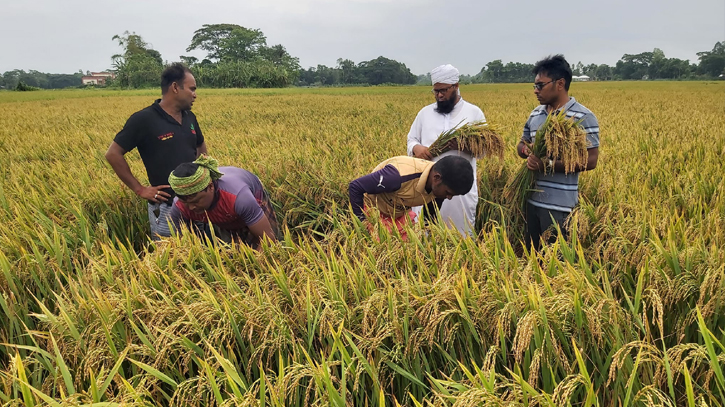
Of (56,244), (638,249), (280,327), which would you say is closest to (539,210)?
(638,249)

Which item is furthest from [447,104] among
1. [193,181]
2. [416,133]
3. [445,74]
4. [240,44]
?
[240,44]

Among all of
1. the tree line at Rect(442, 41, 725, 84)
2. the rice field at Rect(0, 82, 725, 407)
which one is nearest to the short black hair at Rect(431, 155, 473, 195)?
the rice field at Rect(0, 82, 725, 407)

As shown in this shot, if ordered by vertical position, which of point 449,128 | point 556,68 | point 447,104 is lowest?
point 449,128

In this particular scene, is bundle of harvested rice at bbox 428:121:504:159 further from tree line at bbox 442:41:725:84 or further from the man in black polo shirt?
tree line at bbox 442:41:725:84

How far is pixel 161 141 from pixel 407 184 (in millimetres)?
2018

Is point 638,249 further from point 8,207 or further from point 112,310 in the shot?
point 8,207

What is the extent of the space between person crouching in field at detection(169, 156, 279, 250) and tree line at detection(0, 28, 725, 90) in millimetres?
38633

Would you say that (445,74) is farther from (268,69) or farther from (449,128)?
(268,69)

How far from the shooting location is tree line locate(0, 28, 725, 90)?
52219 millimetres

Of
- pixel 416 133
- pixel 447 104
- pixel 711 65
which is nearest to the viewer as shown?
pixel 447 104

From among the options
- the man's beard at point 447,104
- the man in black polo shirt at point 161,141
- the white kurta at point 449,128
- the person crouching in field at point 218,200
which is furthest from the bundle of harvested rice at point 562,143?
the man in black polo shirt at point 161,141

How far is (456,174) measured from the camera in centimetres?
230

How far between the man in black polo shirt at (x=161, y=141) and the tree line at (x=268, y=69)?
37.9m

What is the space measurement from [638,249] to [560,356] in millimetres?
859
